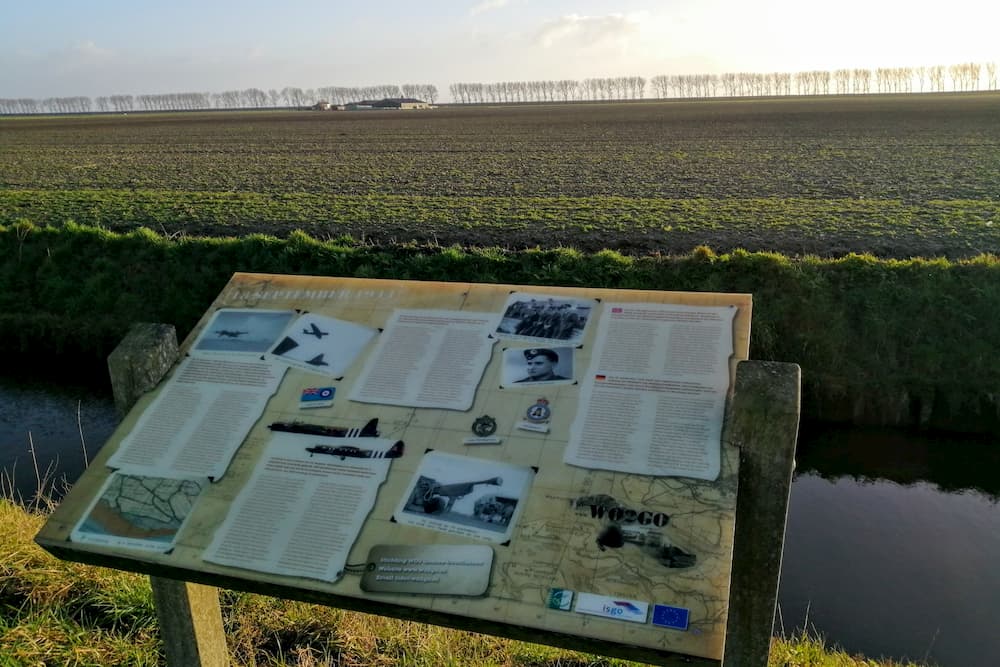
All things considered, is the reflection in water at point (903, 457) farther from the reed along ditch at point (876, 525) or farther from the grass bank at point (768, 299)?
the grass bank at point (768, 299)

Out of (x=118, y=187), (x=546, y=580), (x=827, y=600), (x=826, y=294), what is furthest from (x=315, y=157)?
(x=546, y=580)

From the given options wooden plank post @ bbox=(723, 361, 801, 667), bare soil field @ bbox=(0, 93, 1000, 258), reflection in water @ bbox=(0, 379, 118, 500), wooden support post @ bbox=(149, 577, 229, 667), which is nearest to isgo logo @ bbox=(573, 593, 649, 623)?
wooden plank post @ bbox=(723, 361, 801, 667)

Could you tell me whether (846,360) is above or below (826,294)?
below

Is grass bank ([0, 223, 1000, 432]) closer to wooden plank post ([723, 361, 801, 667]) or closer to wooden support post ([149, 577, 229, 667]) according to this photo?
wooden plank post ([723, 361, 801, 667])

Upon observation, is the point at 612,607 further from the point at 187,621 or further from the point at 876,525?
the point at 876,525

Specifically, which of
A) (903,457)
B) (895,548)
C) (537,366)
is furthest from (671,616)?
(903,457)

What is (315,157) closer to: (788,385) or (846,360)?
(846,360)
